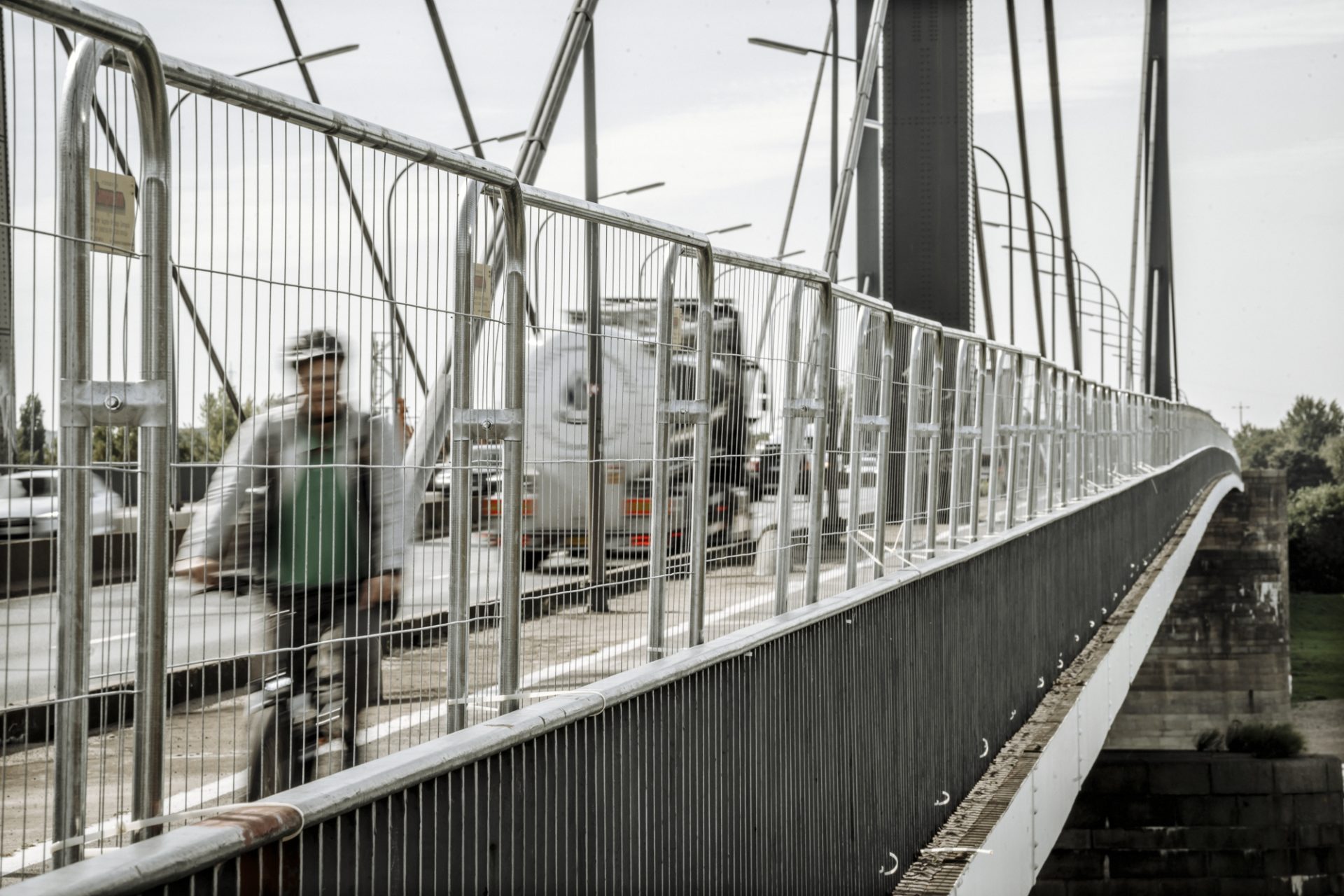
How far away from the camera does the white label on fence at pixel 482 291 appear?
352cm

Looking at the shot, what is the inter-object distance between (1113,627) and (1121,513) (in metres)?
3.13

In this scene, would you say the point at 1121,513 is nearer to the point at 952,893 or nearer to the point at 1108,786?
the point at 952,893

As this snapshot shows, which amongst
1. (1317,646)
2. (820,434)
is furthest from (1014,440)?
(1317,646)

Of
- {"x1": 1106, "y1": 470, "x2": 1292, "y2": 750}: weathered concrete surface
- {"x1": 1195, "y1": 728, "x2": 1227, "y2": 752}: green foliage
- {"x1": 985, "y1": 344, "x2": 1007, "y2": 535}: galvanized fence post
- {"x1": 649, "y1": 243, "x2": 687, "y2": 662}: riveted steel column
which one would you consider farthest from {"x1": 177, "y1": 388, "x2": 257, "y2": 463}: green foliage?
{"x1": 1106, "y1": 470, "x2": 1292, "y2": 750}: weathered concrete surface

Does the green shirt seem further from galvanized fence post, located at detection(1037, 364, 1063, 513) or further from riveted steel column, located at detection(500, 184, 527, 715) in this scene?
galvanized fence post, located at detection(1037, 364, 1063, 513)

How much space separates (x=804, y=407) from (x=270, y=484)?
10.8 ft

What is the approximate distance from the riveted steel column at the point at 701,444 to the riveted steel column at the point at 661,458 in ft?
0.61

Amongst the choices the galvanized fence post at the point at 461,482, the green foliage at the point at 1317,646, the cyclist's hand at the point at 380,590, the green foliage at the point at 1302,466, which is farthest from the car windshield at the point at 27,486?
the green foliage at the point at 1302,466

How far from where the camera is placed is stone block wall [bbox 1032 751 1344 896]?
28.9m

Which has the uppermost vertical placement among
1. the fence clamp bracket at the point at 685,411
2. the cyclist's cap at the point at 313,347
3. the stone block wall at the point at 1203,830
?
the cyclist's cap at the point at 313,347

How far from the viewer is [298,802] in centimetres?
269

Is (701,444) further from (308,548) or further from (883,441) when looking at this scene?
(883,441)

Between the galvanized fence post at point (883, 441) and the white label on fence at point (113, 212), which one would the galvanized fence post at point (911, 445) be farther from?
the white label on fence at point (113, 212)

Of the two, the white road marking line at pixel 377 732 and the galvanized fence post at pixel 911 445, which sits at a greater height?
the galvanized fence post at pixel 911 445
